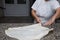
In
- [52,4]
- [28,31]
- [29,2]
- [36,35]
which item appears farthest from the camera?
[29,2]

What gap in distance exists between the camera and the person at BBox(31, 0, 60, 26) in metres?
1.65

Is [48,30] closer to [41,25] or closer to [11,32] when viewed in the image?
[41,25]

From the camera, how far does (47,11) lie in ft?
5.51

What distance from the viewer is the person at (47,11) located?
1.65 m

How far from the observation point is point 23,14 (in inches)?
308

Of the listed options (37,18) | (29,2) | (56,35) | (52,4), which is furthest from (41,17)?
(29,2)

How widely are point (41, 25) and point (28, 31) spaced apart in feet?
0.57

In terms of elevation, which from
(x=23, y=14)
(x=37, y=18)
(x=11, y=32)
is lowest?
(x=23, y=14)

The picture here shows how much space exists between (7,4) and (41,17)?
252 inches

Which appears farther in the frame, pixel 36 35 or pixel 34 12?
pixel 34 12

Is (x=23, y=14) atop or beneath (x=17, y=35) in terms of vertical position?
beneath

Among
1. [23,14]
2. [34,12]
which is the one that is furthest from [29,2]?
[34,12]

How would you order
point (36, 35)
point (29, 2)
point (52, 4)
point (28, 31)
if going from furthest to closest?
point (29, 2)
point (52, 4)
point (28, 31)
point (36, 35)

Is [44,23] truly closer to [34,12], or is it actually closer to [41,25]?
[41,25]
